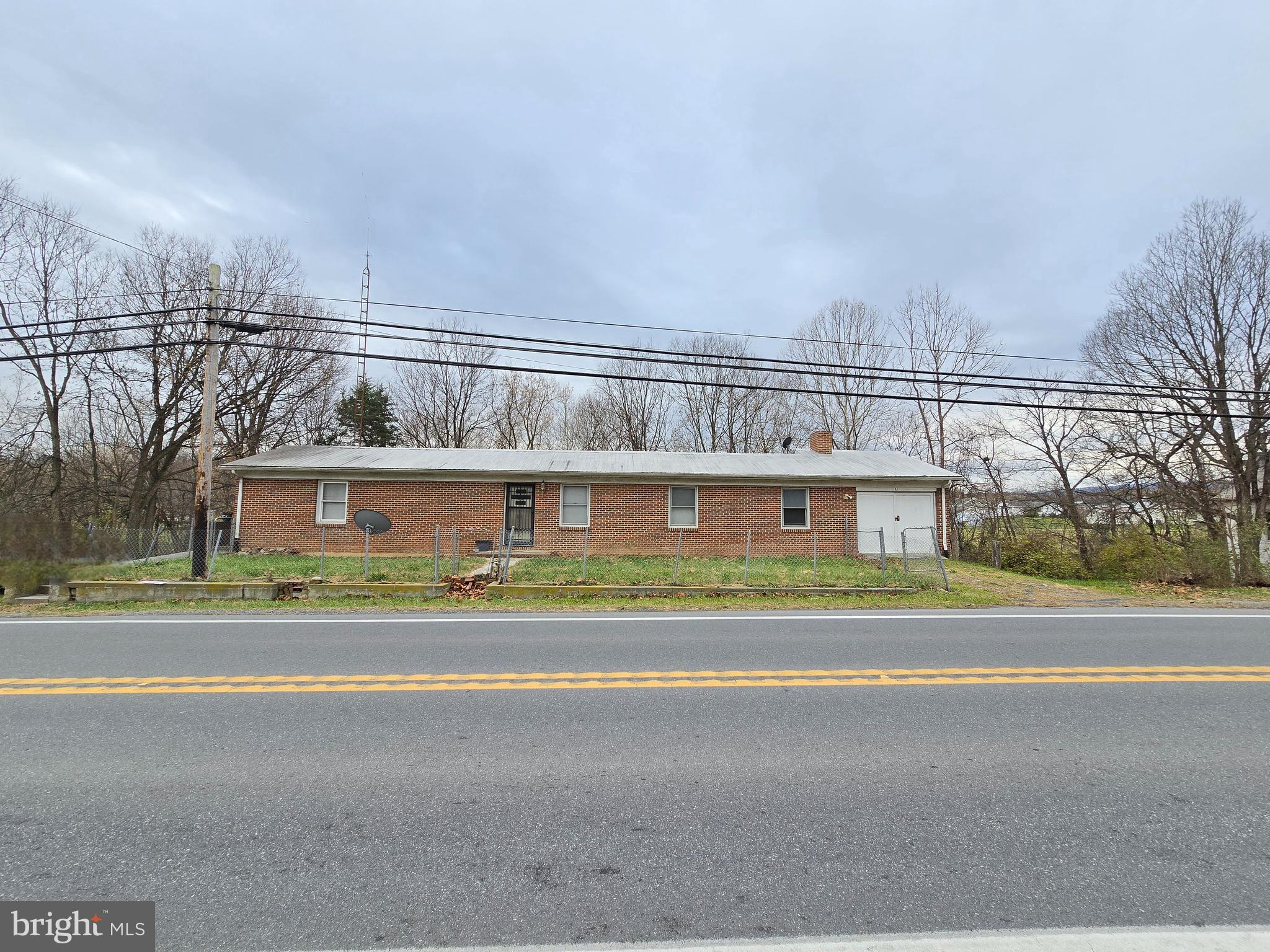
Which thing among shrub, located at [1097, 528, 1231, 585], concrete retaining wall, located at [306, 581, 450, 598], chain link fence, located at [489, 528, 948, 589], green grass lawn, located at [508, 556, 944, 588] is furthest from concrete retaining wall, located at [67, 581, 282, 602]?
shrub, located at [1097, 528, 1231, 585]

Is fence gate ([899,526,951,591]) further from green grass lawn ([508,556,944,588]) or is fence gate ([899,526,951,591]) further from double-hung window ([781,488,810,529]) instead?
double-hung window ([781,488,810,529])

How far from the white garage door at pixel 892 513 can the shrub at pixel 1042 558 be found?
549 centimetres

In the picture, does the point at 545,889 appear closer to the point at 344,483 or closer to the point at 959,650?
the point at 959,650

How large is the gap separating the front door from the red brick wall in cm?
26

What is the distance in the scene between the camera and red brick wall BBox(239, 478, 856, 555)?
1762 cm

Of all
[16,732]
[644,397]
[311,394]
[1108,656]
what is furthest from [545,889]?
[644,397]

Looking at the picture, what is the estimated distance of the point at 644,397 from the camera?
34875 millimetres

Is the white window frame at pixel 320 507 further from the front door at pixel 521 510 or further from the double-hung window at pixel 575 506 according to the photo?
the double-hung window at pixel 575 506

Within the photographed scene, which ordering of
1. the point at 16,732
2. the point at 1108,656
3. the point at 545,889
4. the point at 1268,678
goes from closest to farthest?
the point at 545,889 → the point at 16,732 → the point at 1268,678 → the point at 1108,656

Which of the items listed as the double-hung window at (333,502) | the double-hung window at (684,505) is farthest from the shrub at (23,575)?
the double-hung window at (684,505)

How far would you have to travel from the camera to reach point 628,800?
3260 mm

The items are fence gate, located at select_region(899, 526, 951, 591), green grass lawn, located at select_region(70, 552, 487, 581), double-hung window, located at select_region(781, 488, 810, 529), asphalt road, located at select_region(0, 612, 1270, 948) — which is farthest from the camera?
Answer: double-hung window, located at select_region(781, 488, 810, 529)

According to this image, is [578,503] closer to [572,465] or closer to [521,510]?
[572,465]

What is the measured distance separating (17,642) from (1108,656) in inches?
487
